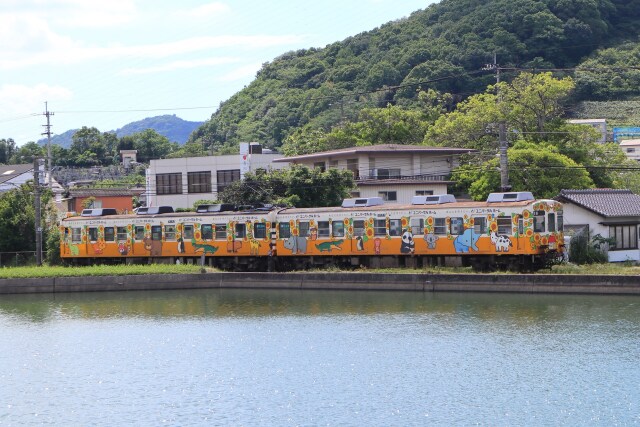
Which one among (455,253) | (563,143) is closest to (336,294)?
(455,253)

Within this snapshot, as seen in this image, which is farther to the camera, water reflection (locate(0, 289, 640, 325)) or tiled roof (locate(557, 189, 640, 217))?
tiled roof (locate(557, 189, 640, 217))

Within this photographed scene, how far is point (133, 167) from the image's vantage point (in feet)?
291

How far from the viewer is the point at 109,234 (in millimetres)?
40094

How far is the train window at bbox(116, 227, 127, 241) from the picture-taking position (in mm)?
39656

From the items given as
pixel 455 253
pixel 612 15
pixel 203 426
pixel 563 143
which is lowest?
pixel 203 426

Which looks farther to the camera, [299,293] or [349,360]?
[299,293]

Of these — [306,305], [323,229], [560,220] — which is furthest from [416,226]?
[306,305]

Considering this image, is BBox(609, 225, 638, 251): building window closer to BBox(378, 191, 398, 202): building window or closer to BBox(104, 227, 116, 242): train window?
BBox(378, 191, 398, 202): building window

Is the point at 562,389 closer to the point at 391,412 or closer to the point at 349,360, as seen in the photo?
the point at 391,412

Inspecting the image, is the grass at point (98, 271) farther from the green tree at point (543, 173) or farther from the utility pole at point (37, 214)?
the green tree at point (543, 173)

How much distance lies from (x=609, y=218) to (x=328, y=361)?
14.9 meters

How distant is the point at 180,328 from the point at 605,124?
66.0 meters

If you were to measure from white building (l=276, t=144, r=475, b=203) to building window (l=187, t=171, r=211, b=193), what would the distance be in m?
9.77

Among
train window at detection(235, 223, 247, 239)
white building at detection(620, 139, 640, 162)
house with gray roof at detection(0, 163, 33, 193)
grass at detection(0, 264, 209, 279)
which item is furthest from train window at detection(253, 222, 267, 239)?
white building at detection(620, 139, 640, 162)
